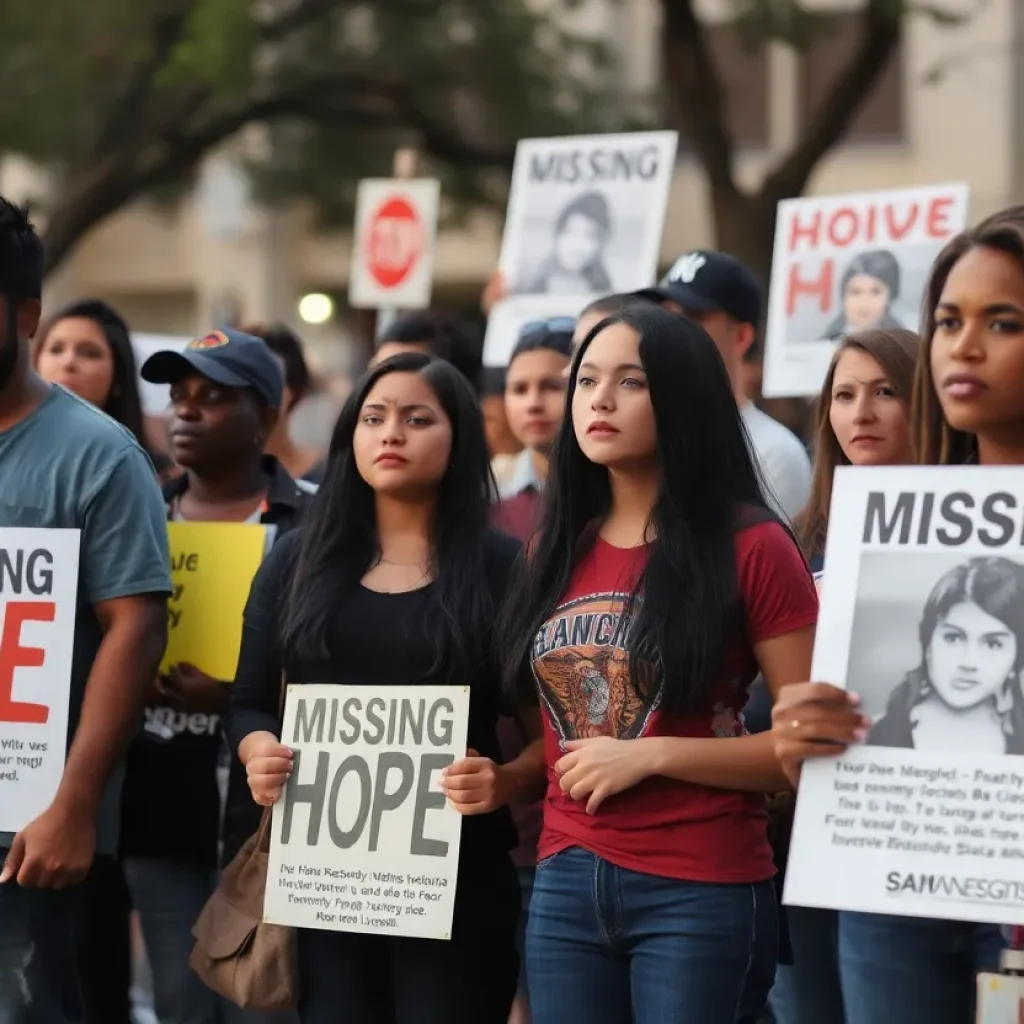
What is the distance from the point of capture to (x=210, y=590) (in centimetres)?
505

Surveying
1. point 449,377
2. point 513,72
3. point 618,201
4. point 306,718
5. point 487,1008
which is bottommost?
point 487,1008

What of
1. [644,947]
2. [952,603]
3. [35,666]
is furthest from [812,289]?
[952,603]

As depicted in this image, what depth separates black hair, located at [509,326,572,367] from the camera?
6082 mm

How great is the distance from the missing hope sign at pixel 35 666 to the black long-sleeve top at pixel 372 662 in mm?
413

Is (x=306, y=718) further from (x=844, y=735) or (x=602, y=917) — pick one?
(x=844, y=735)

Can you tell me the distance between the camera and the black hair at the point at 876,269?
22.9 feet

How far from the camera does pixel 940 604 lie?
10.5 feet

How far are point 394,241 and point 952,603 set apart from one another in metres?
6.61

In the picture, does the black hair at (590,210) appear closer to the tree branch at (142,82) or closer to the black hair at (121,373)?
the black hair at (121,373)

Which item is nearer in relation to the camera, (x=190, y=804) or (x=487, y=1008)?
(x=487, y=1008)

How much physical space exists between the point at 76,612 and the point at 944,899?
2006 millimetres

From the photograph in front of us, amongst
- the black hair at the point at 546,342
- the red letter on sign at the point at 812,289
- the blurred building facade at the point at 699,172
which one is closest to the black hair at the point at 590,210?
the red letter on sign at the point at 812,289

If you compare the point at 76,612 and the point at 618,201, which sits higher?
the point at 618,201

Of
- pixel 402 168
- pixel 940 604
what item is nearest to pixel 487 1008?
pixel 940 604
